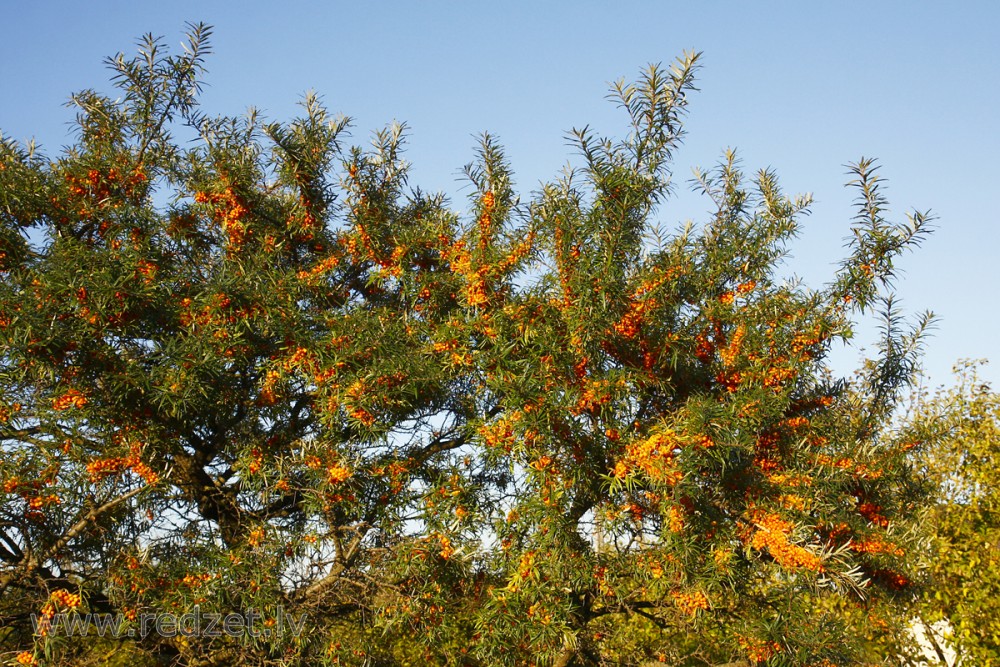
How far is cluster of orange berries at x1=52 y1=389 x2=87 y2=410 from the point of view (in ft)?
21.1

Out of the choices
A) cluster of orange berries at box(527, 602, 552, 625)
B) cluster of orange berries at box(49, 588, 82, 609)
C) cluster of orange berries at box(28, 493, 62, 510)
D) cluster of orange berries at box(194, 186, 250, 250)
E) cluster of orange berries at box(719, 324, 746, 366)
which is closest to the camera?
cluster of orange berries at box(527, 602, 552, 625)

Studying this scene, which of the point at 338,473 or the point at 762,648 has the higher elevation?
the point at 338,473

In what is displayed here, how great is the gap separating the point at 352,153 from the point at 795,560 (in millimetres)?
5560

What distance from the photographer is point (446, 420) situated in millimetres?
7941

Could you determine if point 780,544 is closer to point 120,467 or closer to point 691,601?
point 691,601

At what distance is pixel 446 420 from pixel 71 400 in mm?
3264

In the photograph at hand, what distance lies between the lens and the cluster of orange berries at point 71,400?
21.1 feet

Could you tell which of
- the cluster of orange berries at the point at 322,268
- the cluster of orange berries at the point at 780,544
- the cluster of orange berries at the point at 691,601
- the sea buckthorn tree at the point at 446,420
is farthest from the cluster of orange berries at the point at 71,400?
the cluster of orange berries at the point at 780,544

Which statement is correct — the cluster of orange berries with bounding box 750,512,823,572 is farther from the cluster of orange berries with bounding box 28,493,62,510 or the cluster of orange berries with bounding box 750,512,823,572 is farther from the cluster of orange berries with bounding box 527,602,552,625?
the cluster of orange berries with bounding box 28,493,62,510

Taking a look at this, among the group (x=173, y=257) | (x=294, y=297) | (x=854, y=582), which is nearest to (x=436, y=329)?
(x=294, y=297)

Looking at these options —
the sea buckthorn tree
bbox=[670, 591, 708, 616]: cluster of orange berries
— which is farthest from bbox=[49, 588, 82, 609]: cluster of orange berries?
bbox=[670, 591, 708, 616]: cluster of orange berries

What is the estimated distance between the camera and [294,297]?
7453 millimetres

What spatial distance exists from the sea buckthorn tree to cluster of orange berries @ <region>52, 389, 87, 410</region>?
0.02 metres

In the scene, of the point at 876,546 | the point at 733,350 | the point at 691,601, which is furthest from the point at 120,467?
the point at 876,546
